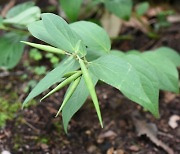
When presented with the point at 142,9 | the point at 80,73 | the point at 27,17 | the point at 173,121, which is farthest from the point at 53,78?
the point at 142,9

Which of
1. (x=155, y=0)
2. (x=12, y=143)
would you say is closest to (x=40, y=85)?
(x=12, y=143)

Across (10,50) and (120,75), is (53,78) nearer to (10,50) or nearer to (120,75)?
(120,75)

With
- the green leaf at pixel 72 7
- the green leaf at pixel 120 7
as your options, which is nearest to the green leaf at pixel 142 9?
the green leaf at pixel 120 7

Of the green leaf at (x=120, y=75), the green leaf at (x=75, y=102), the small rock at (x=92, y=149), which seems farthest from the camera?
the small rock at (x=92, y=149)

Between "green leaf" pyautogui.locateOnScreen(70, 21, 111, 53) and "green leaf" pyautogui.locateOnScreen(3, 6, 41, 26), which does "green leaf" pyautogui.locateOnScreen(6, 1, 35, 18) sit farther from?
"green leaf" pyautogui.locateOnScreen(70, 21, 111, 53)

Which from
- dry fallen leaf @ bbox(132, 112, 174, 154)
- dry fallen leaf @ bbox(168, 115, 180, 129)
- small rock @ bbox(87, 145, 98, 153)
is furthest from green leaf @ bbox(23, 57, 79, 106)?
dry fallen leaf @ bbox(168, 115, 180, 129)

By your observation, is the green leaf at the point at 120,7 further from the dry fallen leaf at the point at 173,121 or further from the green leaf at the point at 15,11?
the dry fallen leaf at the point at 173,121
